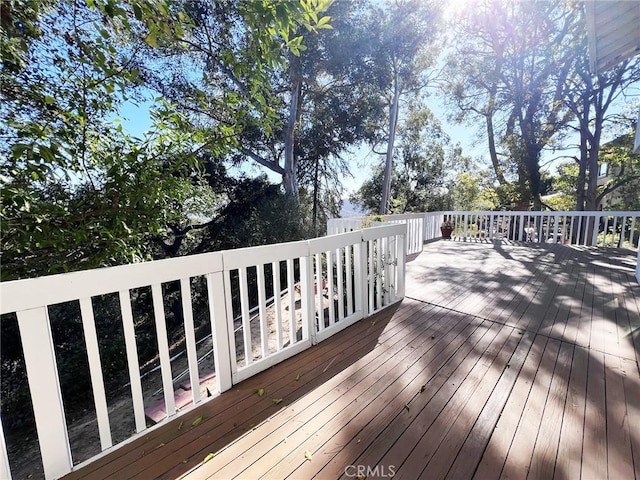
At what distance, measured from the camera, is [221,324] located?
6.06 feet

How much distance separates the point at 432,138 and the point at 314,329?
15650mm

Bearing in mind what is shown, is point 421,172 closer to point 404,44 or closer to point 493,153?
point 493,153

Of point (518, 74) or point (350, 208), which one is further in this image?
point (350, 208)

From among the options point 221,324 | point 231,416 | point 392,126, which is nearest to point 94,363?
point 221,324

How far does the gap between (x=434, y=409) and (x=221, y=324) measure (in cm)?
138

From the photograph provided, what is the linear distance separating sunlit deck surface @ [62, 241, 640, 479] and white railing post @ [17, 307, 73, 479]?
0.49 ft

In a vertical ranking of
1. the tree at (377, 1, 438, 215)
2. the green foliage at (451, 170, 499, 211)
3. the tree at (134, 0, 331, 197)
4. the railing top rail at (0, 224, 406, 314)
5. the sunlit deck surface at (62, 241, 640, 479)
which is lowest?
the sunlit deck surface at (62, 241, 640, 479)

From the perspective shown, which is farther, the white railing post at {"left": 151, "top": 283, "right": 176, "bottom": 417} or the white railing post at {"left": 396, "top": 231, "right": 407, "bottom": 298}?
the white railing post at {"left": 396, "top": 231, "right": 407, "bottom": 298}

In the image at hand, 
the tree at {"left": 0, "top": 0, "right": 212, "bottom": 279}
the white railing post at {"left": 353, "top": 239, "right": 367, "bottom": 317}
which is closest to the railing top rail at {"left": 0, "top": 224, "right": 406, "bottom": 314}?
the white railing post at {"left": 353, "top": 239, "right": 367, "bottom": 317}

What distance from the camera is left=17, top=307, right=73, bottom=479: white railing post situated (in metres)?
1.18

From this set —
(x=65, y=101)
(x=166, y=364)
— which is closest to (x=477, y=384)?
(x=166, y=364)

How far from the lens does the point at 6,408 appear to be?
13.8 feet

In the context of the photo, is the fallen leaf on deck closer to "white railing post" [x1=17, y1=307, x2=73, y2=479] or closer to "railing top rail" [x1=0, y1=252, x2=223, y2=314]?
"white railing post" [x1=17, y1=307, x2=73, y2=479]

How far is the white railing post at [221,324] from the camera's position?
1802 mm
